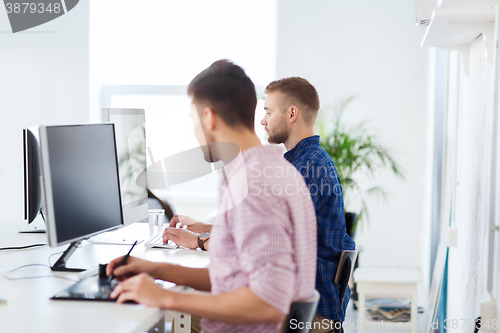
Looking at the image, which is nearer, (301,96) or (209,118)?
(209,118)

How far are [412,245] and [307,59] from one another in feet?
5.95

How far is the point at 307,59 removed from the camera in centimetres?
392

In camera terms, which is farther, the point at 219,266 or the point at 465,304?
the point at 465,304

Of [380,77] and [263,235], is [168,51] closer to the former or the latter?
[380,77]

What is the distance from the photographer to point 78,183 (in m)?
1.40

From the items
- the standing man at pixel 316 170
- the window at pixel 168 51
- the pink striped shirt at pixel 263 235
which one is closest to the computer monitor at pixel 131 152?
the standing man at pixel 316 170

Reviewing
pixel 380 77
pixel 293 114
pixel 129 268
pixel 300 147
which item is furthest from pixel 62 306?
pixel 380 77

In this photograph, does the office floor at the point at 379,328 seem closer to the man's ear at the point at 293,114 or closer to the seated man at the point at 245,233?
the man's ear at the point at 293,114

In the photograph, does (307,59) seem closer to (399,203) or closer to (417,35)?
(417,35)

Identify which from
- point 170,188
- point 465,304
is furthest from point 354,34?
point 465,304

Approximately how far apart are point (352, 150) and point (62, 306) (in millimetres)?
2664

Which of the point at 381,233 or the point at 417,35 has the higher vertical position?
the point at 417,35

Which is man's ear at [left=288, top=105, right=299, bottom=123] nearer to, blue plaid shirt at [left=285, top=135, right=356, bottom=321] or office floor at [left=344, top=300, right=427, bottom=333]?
blue plaid shirt at [left=285, top=135, right=356, bottom=321]

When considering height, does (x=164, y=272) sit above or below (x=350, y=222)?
above
